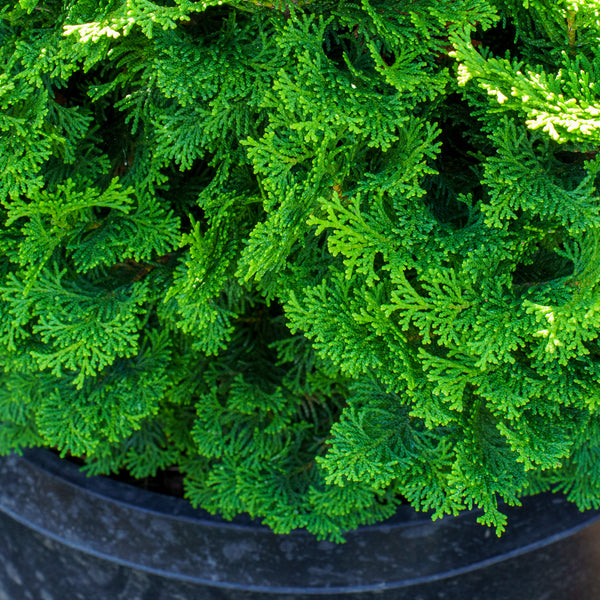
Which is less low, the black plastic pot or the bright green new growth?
the bright green new growth

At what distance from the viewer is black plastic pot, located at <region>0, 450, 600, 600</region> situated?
151 cm

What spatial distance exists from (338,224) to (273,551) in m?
0.91

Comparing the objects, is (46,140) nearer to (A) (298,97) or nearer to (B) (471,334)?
(A) (298,97)

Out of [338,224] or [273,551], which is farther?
[273,551]

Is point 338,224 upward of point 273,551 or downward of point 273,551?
upward

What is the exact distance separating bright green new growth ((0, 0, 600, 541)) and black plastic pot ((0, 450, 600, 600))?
0.10m

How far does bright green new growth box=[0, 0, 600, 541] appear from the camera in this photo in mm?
1082

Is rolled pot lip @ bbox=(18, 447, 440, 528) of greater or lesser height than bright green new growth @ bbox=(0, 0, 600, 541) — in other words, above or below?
below

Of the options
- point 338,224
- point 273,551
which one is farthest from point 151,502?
point 338,224

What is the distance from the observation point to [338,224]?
3.59 feet

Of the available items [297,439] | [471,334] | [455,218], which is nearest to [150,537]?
[297,439]

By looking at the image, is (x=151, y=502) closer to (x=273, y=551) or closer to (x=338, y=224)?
(x=273, y=551)

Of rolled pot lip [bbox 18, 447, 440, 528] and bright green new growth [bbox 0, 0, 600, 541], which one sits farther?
rolled pot lip [bbox 18, 447, 440, 528]

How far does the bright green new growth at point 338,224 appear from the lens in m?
1.08
